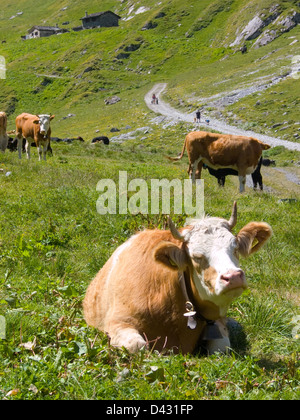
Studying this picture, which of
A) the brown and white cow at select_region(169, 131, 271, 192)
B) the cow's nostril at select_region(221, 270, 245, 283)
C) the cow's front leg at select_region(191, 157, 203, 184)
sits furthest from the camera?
the cow's front leg at select_region(191, 157, 203, 184)

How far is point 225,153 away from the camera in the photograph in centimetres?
1864

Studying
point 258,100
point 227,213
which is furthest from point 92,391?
point 258,100

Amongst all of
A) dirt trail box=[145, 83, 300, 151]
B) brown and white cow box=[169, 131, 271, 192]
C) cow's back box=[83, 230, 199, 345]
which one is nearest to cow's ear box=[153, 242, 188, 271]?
cow's back box=[83, 230, 199, 345]

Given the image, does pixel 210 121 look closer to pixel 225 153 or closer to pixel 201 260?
pixel 225 153

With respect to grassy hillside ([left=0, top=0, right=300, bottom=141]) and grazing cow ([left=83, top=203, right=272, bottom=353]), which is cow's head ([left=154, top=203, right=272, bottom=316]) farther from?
grassy hillside ([left=0, top=0, right=300, bottom=141])

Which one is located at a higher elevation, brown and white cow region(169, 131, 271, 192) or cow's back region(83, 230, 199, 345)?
brown and white cow region(169, 131, 271, 192)

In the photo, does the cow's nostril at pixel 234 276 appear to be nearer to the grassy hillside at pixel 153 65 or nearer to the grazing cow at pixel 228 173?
the grazing cow at pixel 228 173

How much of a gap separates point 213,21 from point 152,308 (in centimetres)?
12005

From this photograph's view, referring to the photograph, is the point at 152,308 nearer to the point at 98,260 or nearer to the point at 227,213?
the point at 98,260

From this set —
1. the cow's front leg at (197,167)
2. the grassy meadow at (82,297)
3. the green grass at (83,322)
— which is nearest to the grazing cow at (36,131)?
the grassy meadow at (82,297)

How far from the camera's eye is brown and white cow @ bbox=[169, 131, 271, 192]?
18594mm

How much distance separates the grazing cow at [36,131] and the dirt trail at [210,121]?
20.6 meters

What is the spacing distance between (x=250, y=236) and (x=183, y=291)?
A: 0.89 metres

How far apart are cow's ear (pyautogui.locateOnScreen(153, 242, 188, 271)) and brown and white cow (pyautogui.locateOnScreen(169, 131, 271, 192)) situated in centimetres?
1360
